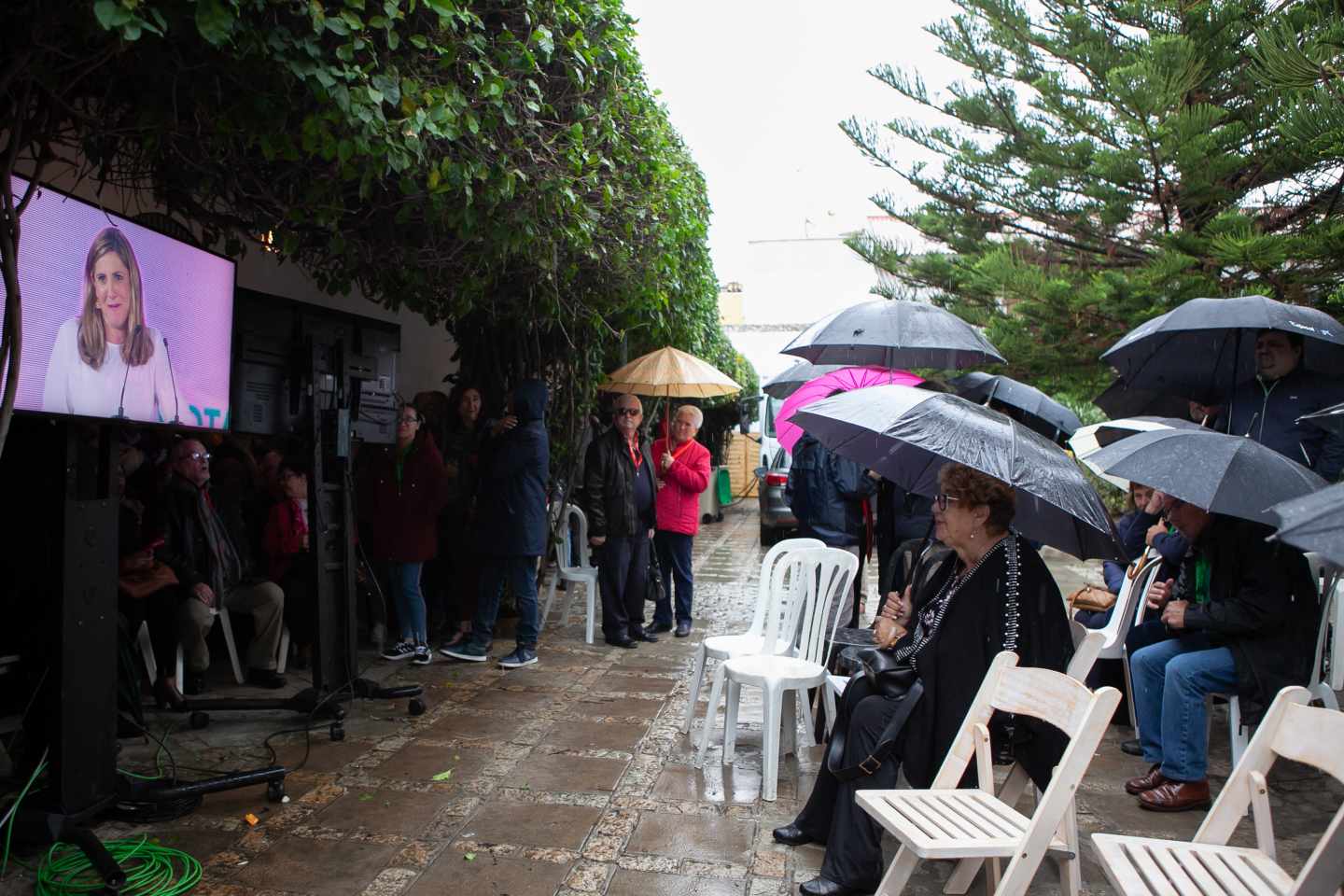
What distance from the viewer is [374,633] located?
263 inches

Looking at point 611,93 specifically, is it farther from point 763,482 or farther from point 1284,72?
point 763,482

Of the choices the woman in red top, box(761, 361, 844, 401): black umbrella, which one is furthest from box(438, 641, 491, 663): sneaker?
box(761, 361, 844, 401): black umbrella

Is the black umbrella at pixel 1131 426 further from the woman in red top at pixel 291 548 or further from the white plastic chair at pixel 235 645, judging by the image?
the white plastic chair at pixel 235 645

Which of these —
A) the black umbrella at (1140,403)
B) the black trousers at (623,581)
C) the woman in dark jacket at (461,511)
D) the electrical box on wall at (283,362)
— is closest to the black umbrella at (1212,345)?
the black umbrella at (1140,403)

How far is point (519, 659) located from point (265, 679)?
1.52 meters

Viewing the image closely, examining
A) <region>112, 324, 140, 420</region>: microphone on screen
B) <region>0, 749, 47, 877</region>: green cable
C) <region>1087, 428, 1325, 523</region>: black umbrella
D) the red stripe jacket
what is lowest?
<region>0, 749, 47, 877</region>: green cable

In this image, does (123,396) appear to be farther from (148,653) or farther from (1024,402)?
(1024,402)

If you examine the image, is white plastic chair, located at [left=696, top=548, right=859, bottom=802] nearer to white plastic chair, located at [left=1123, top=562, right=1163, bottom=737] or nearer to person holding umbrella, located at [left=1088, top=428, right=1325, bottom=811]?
person holding umbrella, located at [left=1088, top=428, right=1325, bottom=811]

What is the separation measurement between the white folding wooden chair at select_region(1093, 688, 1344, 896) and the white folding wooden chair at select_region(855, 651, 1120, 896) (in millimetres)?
199

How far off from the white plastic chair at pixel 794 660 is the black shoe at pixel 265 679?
8.99 ft

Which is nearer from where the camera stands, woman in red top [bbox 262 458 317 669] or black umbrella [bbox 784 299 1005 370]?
black umbrella [bbox 784 299 1005 370]

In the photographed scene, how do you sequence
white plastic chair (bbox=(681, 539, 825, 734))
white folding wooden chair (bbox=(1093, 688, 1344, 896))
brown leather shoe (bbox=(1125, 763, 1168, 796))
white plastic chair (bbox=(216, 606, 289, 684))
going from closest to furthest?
white folding wooden chair (bbox=(1093, 688, 1344, 896)) < brown leather shoe (bbox=(1125, 763, 1168, 796)) < white plastic chair (bbox=(681, 539, 825, 734)) < white plastic chair (bbox=(216, 606, 289, 684))

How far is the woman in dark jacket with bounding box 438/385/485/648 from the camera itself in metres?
6.78

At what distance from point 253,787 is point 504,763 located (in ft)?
3.48
